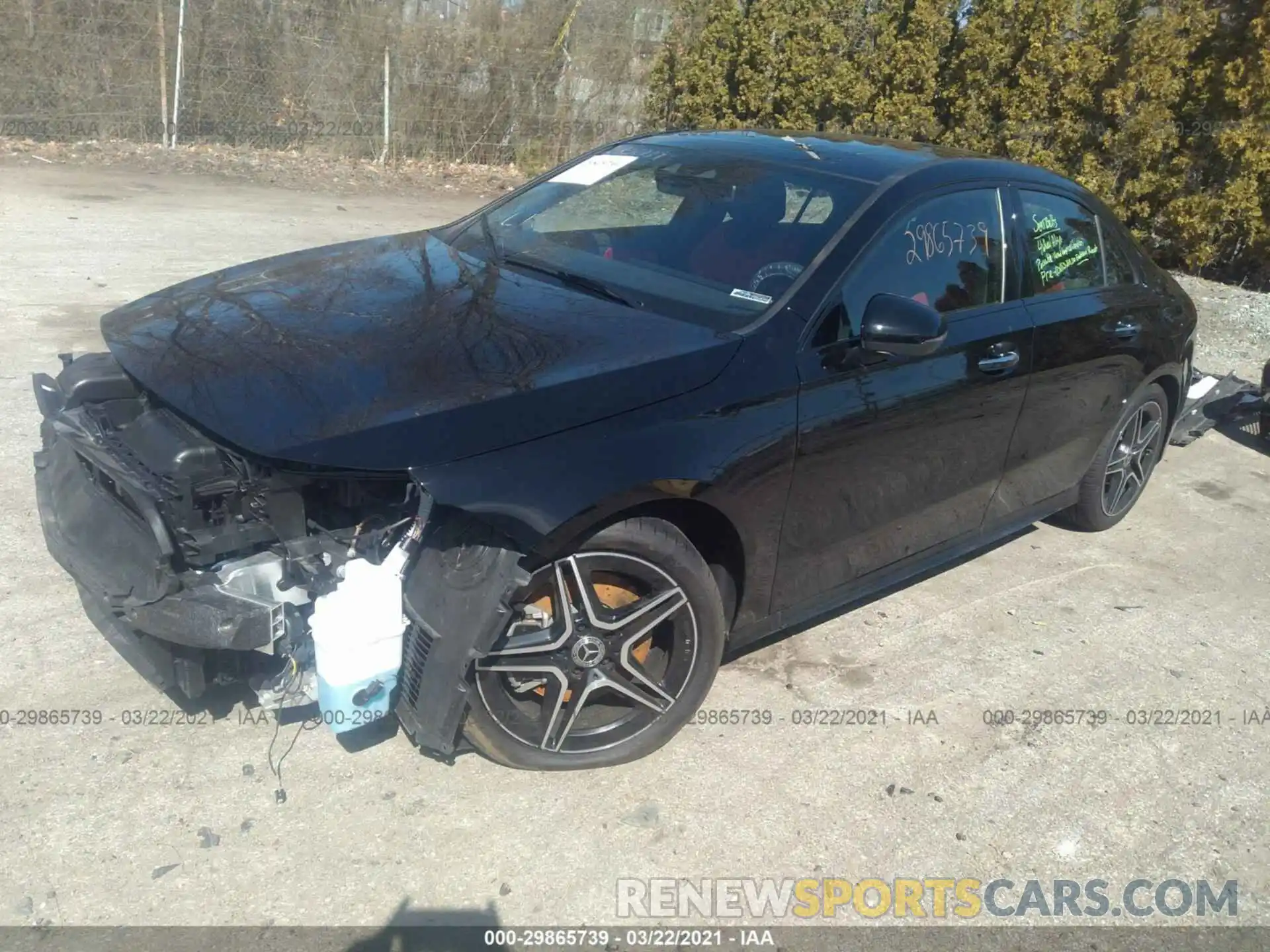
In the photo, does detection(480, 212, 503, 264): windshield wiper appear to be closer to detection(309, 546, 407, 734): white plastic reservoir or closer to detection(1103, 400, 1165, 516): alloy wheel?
detection(309, 546, 407, 734): white plastic reservoir

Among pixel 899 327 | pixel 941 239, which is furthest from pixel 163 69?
pixel 899 327

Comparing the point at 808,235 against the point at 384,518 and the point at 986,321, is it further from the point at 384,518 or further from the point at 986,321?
the point at 384,518

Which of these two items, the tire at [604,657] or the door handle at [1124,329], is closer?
the tire at [604,657]

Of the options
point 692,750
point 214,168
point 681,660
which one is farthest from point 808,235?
point 214,168

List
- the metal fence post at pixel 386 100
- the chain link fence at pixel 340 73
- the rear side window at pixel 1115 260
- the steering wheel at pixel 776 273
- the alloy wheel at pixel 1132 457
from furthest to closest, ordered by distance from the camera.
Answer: the metal fence post at pixel 386 100 → the chain link fence at pixel 340 73 → the alloy wheel at pixel 1132 457 → the rear side window at pixel 1115 260 → the steering wheel at pixel 776 273

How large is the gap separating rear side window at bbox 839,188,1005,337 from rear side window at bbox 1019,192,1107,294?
0.24 metres

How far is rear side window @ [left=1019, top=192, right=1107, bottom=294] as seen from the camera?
4.32 meters

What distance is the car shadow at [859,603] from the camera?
12.8 ft

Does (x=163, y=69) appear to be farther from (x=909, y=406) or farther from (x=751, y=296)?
(x=909, y=406)

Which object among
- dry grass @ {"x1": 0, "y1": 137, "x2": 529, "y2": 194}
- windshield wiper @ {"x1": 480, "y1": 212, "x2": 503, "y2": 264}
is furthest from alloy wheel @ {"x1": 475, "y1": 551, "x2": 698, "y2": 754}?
dry grass @ {"x1": 0, "y1": 137, "x2": 529, "y2": 194}

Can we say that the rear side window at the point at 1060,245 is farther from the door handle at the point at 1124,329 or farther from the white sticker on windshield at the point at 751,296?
the white sticker on windshield at the point at 751,296

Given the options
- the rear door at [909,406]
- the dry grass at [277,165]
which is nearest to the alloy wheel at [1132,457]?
the rear door at [909,406]

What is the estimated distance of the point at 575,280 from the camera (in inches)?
143

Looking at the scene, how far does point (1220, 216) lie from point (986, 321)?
7653 millimetres
